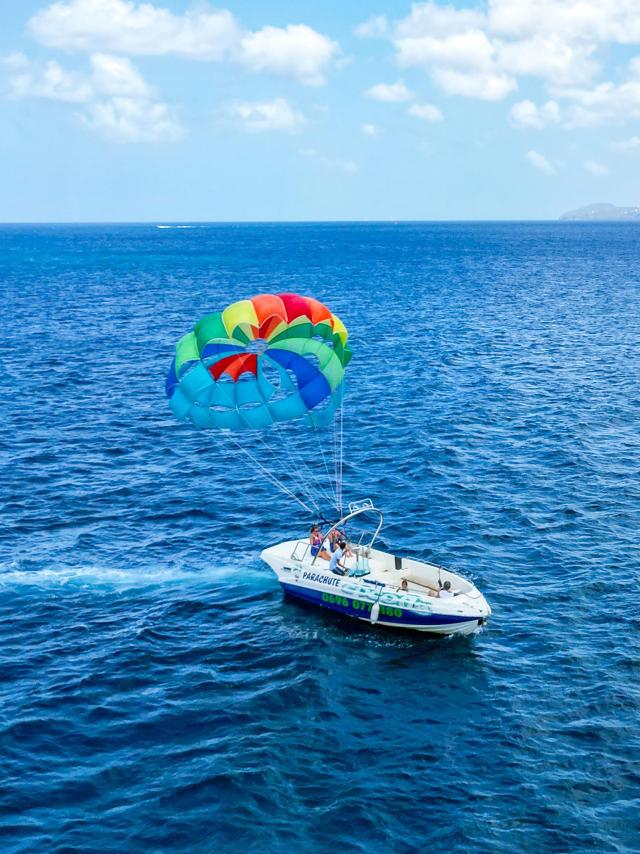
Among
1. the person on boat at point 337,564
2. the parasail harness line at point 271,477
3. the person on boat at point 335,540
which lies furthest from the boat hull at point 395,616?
the parasail harness line at point 271,477

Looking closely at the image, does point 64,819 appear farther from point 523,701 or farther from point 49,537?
point 49,537

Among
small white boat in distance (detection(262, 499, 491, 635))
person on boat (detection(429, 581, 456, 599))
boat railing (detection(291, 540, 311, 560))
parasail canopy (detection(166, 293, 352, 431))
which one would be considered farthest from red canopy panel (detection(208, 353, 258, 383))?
person on boat (detection(429, 581, 456, 599))

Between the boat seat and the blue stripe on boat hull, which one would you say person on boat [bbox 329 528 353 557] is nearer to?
the blue stripe on boat hull

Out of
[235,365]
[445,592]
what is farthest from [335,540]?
[235,365]

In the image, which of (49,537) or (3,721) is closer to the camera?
(3,721)

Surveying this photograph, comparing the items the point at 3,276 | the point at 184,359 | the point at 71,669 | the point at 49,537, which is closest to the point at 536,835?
the point at 71,669

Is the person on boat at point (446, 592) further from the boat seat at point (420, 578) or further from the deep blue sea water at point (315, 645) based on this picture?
the deep blue sea water at point (315, 645)

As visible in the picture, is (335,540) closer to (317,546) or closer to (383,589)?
(317,546)
